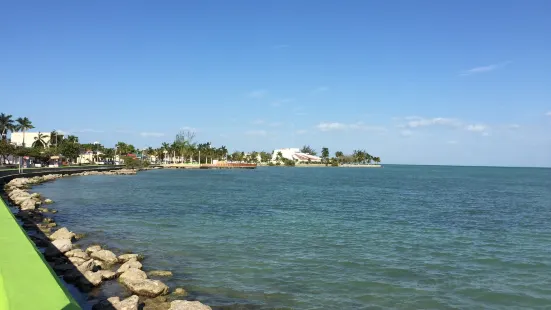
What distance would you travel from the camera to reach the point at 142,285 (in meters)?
13.0

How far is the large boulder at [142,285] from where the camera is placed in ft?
42.2

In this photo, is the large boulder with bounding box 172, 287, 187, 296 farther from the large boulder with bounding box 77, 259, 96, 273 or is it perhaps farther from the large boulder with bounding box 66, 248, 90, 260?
the large boulder with bounding box 66, 248, 90, 260

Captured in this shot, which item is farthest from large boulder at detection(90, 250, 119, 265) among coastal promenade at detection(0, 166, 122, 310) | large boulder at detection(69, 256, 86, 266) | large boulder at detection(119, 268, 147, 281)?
coastal promenade at detection(0, 166, 122, 310)

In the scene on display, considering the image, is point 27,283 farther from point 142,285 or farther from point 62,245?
point 62,245

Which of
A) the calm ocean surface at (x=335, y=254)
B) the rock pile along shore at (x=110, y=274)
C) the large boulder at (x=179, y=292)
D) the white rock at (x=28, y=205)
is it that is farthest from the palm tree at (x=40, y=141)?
the large boulder at (x=179, y=292)

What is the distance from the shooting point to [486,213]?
4022 centimetres

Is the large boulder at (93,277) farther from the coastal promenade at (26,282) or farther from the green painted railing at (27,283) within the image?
the green painted railing at (27,283)

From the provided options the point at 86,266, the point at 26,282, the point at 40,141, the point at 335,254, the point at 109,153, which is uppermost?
the point at 40,141

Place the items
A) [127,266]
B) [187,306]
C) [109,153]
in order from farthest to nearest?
[109,153] → [127,266] → [187,306]

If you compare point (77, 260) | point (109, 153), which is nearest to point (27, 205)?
point (77, 260)

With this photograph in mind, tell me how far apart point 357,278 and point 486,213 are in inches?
1175

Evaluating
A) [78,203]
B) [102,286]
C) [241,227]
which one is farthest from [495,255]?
[78,203]

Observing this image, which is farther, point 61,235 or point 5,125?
point 5,125

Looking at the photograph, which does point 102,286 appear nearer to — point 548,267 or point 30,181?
point 548,267
